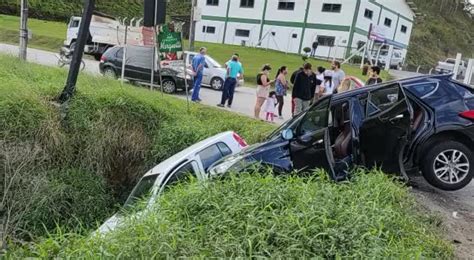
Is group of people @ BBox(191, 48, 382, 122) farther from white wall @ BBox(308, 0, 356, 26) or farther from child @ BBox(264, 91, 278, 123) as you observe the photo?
white wall @ BBox(308, 0, 356, 26)

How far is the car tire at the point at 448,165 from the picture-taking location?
20.2 feet

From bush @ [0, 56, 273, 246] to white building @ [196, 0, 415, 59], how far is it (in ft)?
95.9

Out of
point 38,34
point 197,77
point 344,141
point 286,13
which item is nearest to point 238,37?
point 286,13

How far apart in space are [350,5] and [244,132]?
30.2 m

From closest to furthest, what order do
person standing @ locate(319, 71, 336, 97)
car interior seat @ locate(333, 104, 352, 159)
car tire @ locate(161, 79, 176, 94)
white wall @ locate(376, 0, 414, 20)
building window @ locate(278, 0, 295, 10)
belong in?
car interior seat @ locate(333, 104, 352, 159), person standing @ locate(319, 71, 336, 97), car tire @ locate(161, 79, 176, 94), building window @ locate(278, 0, 295, 10), white wall @ locate(376, 0, 414, 20)

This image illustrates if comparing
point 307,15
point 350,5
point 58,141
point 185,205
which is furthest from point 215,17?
point 185,205

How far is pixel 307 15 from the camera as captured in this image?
128 feet

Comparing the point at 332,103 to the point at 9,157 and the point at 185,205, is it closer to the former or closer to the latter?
the point at 185,205

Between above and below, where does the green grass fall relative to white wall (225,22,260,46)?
below

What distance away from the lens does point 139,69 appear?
52.1 ft

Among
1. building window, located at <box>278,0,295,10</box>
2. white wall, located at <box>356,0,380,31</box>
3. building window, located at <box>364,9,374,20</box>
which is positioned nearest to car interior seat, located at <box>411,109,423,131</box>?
white wall, located at <box>356,0,380,31</box>

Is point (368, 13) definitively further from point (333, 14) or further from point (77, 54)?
point (77, 54)

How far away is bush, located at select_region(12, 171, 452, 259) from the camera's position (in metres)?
2.91

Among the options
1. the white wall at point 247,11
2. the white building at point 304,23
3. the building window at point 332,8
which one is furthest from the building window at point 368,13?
the white wall at point 247,11
